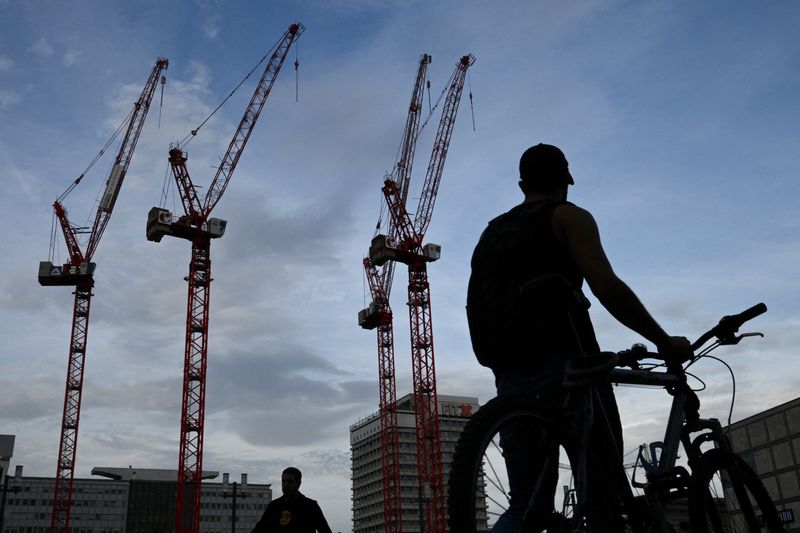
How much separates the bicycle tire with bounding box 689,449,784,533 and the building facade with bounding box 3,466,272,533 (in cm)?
16267

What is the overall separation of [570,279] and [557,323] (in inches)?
11.1

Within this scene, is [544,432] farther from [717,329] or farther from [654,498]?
[717,329]

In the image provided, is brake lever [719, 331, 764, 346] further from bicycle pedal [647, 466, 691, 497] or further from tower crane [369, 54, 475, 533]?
tower crane [369, 54, 475, 533]

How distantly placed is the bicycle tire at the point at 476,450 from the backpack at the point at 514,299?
393mm

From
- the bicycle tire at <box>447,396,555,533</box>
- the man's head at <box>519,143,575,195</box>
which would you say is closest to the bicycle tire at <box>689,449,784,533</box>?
the bicycle tire at <box>447,396,555,533</box>

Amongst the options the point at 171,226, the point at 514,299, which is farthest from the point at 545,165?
the point at 171,226

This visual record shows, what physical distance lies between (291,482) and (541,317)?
4.30 m

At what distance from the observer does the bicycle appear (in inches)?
103

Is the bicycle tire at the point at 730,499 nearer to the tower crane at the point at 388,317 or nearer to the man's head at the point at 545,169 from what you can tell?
the man's head at the point at 545,169

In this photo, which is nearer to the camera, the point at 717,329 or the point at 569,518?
the point at 569,518

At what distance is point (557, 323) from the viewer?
3.11 metres

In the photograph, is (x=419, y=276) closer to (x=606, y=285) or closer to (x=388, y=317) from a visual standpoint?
(x=388, y=317)

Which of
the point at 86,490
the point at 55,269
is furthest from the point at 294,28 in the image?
the point at 86,490

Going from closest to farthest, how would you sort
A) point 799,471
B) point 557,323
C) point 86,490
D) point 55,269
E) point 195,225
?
1. point 557,323
2. point 799,471
3. point 195,225
4. point 55,269
5. point 86,490
